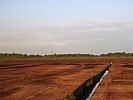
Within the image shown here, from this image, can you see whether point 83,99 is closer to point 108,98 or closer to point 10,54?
point 108,98

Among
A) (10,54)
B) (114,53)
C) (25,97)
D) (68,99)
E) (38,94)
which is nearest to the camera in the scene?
(68,99)

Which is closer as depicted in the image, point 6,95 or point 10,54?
point 6,95

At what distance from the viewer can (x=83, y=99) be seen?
63.0 ft

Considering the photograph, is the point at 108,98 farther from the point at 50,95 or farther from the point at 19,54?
the point at 19,54

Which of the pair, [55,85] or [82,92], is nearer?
[82,92]

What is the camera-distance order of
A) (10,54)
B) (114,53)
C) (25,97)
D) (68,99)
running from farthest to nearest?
(114,53)
(10,54)
(25,97)
(68,99)

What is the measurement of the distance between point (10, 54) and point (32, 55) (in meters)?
10.0

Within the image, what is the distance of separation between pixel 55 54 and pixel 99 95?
134 m

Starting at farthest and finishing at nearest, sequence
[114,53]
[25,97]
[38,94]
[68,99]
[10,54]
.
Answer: [114,53] → [10,54] → [38,94] → [25,97] → [68,99]

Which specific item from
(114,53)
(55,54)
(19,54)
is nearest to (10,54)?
(19,54)

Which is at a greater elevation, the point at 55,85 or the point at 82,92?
the point at 55,85

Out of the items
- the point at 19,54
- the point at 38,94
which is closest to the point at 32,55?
the point at 19,54

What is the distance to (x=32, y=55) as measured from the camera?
477ft

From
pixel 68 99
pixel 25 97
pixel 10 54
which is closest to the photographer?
pixel 68 99
